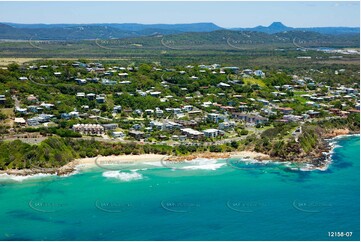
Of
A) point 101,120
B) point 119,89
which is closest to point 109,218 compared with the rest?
point 101,120

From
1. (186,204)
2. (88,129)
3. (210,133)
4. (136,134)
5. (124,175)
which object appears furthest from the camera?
(210,133)

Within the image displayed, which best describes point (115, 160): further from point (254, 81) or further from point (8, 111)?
point (254, 81)

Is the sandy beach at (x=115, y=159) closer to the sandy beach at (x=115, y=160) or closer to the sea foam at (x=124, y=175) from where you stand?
the sandy beach at (x=115, y=160)

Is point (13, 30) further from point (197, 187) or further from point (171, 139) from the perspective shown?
point (197, 187)

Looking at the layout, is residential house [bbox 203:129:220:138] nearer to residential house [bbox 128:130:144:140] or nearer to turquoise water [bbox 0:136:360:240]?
residential house [bbox 128:130:144:140]

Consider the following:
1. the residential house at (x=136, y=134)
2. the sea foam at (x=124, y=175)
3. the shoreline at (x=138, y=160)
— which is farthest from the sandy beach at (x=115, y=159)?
the residential house at (x=136, y=134)

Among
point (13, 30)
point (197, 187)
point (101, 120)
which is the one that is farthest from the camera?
point (13, 30)

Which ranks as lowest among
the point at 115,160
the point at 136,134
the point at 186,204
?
the point at 186,204

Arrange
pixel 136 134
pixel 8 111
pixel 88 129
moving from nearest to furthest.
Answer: pixel 136 134, pixel 88 129, pixel 8 111

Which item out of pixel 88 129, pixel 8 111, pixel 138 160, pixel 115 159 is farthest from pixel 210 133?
pixel 8 111
